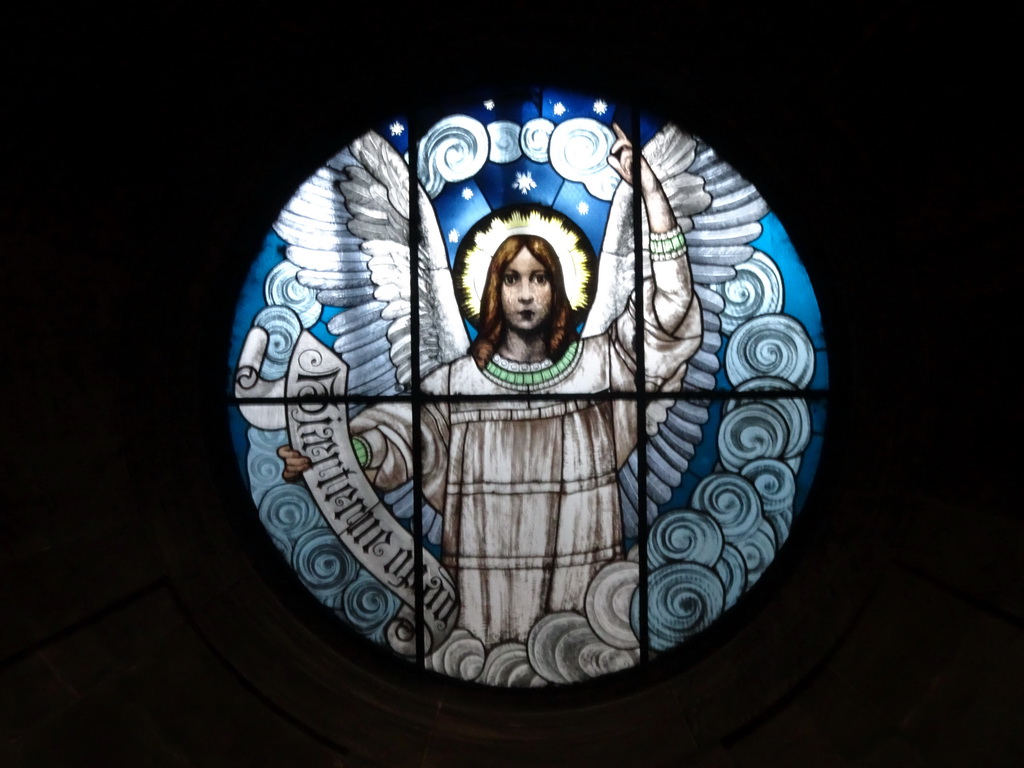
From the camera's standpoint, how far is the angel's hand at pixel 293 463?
3.01 meters

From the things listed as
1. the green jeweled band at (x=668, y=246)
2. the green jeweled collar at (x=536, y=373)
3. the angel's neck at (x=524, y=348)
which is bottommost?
the green jeweled collar at (x=536, y=373)

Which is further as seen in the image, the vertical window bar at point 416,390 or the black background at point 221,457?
the vertical window bar at point 416,390

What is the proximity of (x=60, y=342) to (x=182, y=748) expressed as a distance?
1.16 metres

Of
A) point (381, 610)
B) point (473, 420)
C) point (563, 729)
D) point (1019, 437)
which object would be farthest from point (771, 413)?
point (381, 610)

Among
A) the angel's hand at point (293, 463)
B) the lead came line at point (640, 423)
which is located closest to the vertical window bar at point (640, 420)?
the lead came line at point (640, 423)

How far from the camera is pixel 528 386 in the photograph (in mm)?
3012

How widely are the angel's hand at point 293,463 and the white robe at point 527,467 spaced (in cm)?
19

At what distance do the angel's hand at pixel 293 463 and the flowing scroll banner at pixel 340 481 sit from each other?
14 millimetres

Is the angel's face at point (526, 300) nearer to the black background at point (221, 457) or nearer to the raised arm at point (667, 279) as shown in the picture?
the raised arm at point (667, 279)

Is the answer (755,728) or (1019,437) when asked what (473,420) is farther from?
(1019,437)

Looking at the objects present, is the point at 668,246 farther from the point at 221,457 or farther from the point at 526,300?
the point at 221,457

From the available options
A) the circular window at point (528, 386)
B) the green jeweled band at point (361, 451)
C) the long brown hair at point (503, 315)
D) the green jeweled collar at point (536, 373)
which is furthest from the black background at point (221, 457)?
the green jeweled collar at point (536, 373)

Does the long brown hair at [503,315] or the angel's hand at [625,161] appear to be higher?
the angel's hand at [625,161]

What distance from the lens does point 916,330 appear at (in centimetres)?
277
